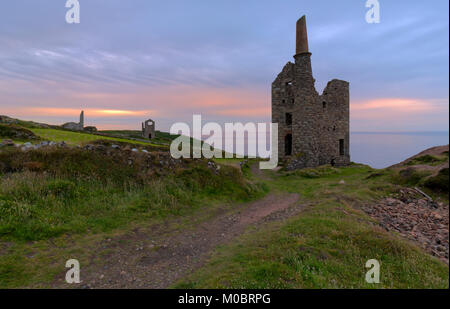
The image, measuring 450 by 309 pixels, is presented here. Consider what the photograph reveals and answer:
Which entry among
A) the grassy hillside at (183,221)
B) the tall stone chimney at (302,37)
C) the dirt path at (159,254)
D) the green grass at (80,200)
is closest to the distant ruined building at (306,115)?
the tall stone chimney at (302,37)

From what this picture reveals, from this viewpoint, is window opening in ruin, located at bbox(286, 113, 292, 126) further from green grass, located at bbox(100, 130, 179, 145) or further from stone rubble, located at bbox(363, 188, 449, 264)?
green grass, located at bbox(100, 130, 179, 145)

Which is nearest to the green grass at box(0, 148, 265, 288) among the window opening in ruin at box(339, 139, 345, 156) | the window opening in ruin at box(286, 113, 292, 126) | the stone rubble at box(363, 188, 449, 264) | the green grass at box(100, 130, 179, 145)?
the stone rubble at box(363, 188, 449, 264)

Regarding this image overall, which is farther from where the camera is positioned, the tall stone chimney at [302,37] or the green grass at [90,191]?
the tall stone chimney at [302,37]

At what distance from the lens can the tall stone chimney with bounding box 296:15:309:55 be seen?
2319 cm

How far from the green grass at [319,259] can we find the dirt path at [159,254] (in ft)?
1.89

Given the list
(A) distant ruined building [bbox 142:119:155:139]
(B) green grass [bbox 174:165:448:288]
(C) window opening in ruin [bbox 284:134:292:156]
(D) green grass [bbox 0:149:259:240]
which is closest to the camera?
(B) green grass [bbox 174:165:448:288]

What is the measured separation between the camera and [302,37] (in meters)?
23.3

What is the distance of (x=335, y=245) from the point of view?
5.62m

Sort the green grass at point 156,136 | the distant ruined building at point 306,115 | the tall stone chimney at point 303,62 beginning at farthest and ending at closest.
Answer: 1. the green grass at point 156,136
2. the distant ruined building at point 306,115
3. the tall stone chimney at point 303,62

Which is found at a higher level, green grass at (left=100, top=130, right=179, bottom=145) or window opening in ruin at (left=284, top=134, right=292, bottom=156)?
green grass at (left=100, top=130, right=179, bottom=145)

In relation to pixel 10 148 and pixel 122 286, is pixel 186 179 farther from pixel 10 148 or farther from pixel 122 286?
pixel 10 148

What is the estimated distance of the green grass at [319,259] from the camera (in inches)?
162

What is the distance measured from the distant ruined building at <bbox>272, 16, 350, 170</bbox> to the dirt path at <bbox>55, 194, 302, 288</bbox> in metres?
15.7

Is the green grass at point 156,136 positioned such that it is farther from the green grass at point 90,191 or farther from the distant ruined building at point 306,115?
the green grass at point 90,191
